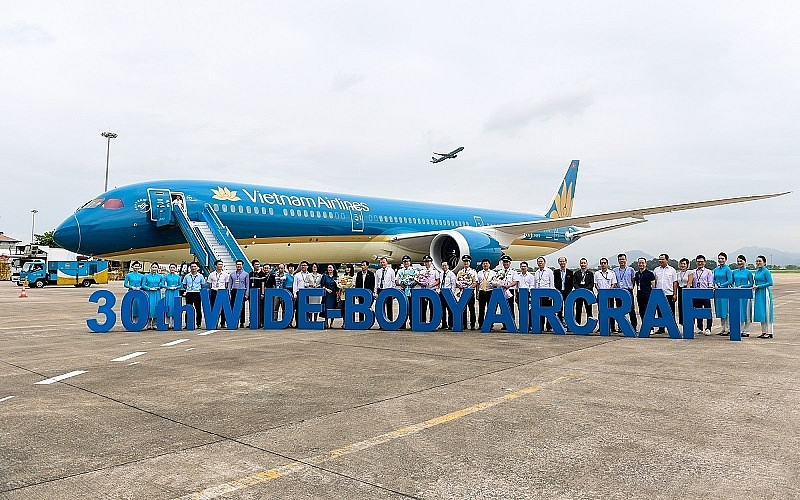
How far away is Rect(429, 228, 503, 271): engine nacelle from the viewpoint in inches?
771

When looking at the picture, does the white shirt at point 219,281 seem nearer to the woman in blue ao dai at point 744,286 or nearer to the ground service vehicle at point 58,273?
the woman in blue ao dai at point 744,286

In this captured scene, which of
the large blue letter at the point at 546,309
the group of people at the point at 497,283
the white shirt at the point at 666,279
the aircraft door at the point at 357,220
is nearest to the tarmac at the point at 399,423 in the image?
the large blue letter at the point at 546,309

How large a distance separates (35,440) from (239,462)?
1.63 m

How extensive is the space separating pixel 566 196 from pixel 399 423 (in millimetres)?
32107

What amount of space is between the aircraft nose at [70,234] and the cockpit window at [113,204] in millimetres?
854

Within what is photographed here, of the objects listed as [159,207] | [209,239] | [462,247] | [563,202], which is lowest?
[462,247]

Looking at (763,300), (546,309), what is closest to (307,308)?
(546,309)

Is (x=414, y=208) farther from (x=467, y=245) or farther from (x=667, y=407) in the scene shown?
(x=667, y=407)

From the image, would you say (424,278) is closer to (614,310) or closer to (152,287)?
(614,310)

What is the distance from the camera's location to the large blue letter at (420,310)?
39.3 feet

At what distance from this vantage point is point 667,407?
5395 millimetres

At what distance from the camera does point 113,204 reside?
16547 millimetres

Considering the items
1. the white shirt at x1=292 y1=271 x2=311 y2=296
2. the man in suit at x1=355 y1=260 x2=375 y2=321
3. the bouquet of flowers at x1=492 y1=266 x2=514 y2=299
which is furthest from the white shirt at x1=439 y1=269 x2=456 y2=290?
the white shirt at x1=292 y1=271 x2=311 y2=296

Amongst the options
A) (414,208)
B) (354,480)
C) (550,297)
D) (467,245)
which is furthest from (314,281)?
(414,208)
